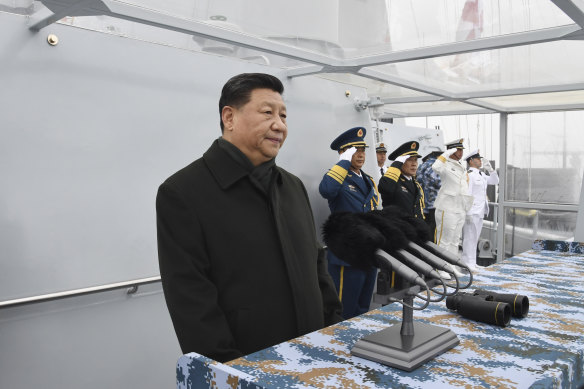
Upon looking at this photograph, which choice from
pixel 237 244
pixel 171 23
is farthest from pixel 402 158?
pixel 237 244

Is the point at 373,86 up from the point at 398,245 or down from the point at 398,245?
up

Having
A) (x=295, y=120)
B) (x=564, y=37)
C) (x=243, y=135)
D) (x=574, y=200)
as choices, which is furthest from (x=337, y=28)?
(x=574, y=200)

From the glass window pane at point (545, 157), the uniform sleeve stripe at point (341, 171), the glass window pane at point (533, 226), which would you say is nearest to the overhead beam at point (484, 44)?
the uniform sleeve stripe at point (341, 171)

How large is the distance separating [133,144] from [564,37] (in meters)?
3.02

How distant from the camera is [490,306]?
179 centimetres

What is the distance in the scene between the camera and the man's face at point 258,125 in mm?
1734

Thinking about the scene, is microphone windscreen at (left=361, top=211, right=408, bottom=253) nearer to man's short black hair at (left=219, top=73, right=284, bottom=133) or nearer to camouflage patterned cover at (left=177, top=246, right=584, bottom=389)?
camouflage patterned cover at (left=177, top=246, right=584, bottom=389)

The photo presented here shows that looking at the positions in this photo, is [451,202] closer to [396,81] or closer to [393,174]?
[393,174]

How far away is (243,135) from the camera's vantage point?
5.76 feet

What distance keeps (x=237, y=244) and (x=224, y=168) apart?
0.93 ft

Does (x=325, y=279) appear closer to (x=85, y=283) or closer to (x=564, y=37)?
(x=85, y=283)

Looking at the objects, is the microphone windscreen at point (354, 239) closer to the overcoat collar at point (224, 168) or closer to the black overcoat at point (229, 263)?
the black overcoat at point (229, 263)

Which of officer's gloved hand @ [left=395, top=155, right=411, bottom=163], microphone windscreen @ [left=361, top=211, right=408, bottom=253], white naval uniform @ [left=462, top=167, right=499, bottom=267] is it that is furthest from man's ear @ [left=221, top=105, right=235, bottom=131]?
white naval uniform @ [left=462, top=167, right=499, bottom=267]

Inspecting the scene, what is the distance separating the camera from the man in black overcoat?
1596 millimetres
